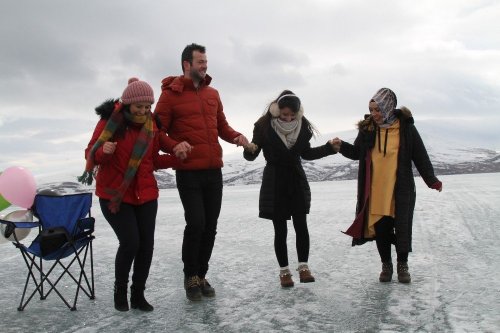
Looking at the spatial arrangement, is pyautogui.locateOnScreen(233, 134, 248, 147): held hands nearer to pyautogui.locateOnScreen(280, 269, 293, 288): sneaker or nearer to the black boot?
pyautogui.locateOnScreen(280, 269, 293, 288): sneaker

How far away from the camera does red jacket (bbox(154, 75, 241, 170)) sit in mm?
4070

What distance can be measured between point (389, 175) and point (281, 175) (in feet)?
3.21

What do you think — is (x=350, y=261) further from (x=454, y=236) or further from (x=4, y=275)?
(x=4, y=275)

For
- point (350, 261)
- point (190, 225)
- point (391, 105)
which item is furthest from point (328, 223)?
point (190, 225)

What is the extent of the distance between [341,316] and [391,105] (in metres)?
2.00

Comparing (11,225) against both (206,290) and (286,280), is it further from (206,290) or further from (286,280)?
A: (286,280)

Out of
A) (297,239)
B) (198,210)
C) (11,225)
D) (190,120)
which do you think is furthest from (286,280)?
(11,225)

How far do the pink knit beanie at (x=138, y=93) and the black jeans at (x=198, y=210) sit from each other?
28.1 inches

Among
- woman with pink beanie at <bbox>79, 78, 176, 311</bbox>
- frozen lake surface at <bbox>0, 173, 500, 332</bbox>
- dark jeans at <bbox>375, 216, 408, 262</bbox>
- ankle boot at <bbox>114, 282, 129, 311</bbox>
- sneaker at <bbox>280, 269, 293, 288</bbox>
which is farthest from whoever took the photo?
dark jeans at <bbox>375, 216, 408, 262</bbox>

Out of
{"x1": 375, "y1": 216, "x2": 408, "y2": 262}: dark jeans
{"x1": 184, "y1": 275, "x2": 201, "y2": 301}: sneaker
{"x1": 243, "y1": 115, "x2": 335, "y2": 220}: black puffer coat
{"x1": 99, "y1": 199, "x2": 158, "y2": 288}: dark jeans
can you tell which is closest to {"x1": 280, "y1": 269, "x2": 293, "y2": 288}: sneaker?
{"x1": 243, "y1": 115, "x2": 335, "y2": 220}: black puffer coat

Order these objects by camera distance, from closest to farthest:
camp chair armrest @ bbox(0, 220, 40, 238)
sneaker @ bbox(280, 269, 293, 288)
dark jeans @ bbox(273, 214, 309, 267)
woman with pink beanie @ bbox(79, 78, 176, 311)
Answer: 1. woman with pink beanie @ bbox(79, 78, 176, 311)
2. camp chair armrest @ bbox(0, 220, 40, 238)
3. sneaker @ bbox(280, 269, 293, 288)
4. dark jeans @ bbox(273, 214, 309, 267)

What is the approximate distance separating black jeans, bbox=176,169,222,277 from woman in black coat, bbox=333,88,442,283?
1249mm

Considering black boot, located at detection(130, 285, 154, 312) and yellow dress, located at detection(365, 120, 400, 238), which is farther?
yellow dress, located at detection(365, 120, 400, 238)

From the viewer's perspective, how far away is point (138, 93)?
12.1 ft
